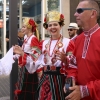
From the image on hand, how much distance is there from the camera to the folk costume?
2.15 meters

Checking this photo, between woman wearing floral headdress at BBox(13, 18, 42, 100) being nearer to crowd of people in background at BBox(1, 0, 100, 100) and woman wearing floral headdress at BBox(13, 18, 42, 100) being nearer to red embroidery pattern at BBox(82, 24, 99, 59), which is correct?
crowd of people in background at BBox(1, 0, 100, 100)

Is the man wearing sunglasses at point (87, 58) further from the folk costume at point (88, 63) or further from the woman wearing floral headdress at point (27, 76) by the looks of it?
the woman wearing floral headdress at point (27, 76)

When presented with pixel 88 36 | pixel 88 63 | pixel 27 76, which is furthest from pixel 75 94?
pixel 27 76

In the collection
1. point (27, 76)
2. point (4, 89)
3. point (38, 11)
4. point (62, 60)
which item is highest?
point (38, 11)

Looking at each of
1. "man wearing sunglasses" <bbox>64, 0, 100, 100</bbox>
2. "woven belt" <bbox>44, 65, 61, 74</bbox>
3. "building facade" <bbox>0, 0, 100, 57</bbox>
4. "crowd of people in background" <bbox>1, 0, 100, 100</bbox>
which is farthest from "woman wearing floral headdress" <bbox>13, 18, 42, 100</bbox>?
"building facade" <bbox>0, 0, 100, 57</bbox>

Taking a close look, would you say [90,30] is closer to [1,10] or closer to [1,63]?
[1,63]

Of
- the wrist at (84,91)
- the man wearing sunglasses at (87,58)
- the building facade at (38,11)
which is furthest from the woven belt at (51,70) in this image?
the building facade at (38,11)

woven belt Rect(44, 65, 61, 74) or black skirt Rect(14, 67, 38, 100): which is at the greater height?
woven belt Rect(44, 65, 61, 74)

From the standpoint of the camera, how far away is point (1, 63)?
3.48m

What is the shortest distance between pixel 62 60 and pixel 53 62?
2.44 ft

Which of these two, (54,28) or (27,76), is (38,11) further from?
(54,28)

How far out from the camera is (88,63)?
221 cm

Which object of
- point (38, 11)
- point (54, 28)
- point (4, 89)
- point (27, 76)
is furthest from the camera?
point (38, 11)

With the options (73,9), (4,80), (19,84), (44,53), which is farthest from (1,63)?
(73,9)
